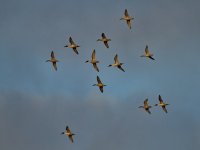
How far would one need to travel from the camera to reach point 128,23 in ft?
609

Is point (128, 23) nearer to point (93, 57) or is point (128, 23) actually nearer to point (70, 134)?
point (93, 57)

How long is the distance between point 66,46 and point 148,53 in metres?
13.0

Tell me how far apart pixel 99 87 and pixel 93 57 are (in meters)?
6.53

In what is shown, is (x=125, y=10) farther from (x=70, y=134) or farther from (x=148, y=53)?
(x=70, y=134)

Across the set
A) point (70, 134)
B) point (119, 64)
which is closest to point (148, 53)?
point (119, 64)

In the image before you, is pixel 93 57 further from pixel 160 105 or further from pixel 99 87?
pixel 160 105

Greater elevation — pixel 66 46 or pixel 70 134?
pixel 66 46

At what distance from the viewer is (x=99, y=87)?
625ft

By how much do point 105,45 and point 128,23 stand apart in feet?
19.4

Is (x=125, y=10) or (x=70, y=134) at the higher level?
(x=125, y=10)

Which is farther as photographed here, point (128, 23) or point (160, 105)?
point (160, 105)

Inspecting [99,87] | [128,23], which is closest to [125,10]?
[128,23]

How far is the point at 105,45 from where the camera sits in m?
182

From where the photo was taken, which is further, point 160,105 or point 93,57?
point 160,105
